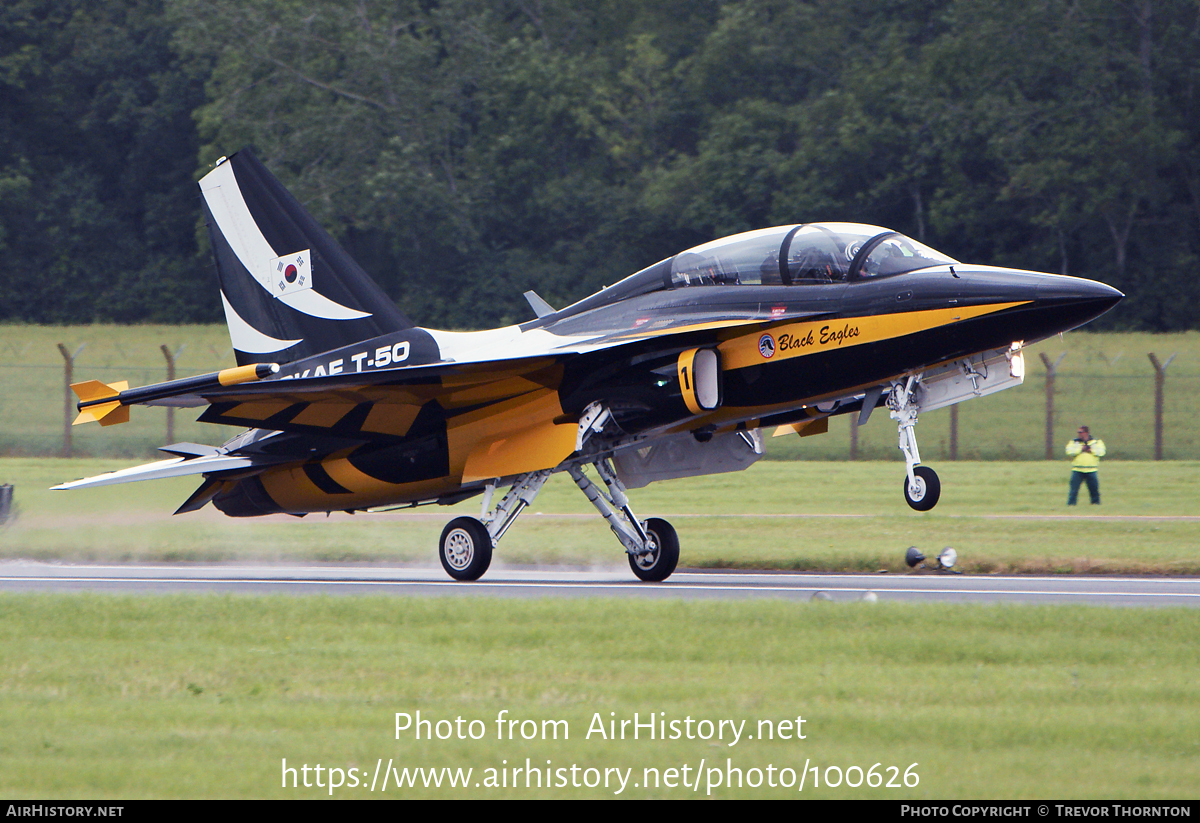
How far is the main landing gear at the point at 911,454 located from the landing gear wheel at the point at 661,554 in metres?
3.15

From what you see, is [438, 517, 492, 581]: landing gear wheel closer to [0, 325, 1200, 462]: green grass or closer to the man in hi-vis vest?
the man in hi-vis vest

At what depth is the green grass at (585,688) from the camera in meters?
7.21

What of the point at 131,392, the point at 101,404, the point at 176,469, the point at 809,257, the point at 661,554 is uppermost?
the point at 809,257

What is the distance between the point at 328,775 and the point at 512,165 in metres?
49.6

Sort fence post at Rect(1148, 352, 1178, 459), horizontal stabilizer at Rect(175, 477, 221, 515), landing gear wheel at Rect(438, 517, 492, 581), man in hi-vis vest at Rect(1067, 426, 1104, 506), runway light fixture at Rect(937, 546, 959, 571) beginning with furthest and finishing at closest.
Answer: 1. fence post at Rect(1148, 352, 1178, 459)
2. man in hi-vis vest at Rect(1067, 426, 1104, 506)
3. horizontal stabilizer at Rect(175, 477, 221, 515)
4. runway light fixture at Rect(937, 546, 959, 571)
5. landing gear wheel at Rect(438, 517, 492, 581)

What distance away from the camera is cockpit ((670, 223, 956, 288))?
13180 mm

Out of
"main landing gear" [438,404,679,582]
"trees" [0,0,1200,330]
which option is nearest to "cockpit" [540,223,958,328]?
"main landing gear" [438,404,679,582]

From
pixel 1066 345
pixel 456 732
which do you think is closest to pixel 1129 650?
pixel 456 732

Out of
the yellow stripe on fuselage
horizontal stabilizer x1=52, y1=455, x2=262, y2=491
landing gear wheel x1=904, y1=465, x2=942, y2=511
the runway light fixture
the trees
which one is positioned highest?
the trees

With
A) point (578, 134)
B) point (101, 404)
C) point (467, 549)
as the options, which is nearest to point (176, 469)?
point (101, 404)

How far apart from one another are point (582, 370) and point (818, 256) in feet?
8.87

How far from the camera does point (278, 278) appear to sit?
55.9ft

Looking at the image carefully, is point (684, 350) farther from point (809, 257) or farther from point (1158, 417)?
point (1158, 417)

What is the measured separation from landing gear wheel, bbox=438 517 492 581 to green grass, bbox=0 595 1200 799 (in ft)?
8.71
